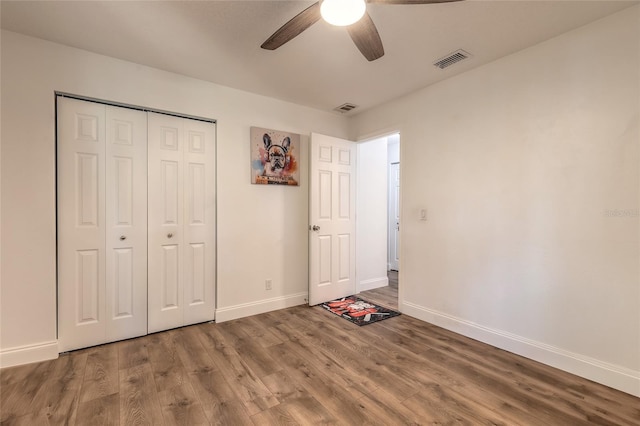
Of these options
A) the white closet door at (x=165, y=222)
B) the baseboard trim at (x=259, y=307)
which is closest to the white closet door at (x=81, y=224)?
the white closet door at (x=165, y=222)

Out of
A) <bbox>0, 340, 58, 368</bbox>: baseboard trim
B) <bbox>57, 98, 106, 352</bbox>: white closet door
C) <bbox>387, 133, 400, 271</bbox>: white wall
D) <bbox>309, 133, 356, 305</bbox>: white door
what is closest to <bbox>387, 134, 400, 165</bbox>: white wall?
<bbox>387, 133, 400, 271</bbox>: white wall

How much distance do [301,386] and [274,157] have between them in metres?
2.41

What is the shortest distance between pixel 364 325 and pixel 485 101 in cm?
249

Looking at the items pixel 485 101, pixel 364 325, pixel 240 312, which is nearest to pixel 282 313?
pixel 240 312

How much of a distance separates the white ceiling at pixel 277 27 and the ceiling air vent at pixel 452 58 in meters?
0.05

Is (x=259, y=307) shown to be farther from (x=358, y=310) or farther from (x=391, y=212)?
(x=391, y=212)

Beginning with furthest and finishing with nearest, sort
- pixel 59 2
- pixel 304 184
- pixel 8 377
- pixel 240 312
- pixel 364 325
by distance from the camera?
pixel 304 184, pixel 240 312, pixel 364 325, pixel 8 377, pixel 59 2

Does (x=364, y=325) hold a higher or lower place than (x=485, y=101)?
lower

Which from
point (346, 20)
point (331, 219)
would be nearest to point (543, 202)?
point (346, 20)

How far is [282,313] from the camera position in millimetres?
3348

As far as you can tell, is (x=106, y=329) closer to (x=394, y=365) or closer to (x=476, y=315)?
(x=394, y=365)

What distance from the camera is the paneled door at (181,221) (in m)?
2.77

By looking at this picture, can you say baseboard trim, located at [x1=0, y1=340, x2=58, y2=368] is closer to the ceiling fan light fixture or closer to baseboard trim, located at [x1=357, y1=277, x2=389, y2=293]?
the ceiling fan light fixture

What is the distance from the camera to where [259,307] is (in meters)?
3.34
